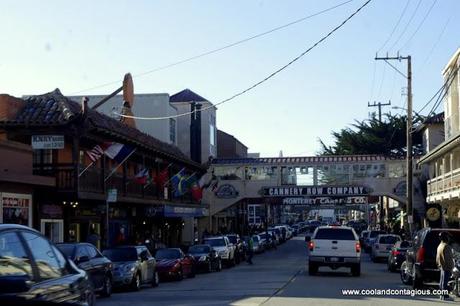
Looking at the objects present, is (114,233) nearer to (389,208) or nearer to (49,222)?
(49,222)

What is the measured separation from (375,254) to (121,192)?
579 inches

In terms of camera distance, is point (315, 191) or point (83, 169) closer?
point (83, 169)

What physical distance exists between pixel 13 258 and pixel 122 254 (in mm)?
16973

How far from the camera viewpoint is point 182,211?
44.8 metres

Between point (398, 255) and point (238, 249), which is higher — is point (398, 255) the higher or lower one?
the higher one

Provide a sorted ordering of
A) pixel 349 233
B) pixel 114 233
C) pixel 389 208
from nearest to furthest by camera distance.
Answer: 1. pixel 349 233
2. pixel 114 233
3. pixel 389 208

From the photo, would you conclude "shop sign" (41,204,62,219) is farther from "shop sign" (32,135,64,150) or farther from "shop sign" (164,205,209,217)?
"shop sign" (164,205,209,217)

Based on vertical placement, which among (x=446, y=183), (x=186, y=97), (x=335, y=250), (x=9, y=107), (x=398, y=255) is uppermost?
(x=186, y=97)

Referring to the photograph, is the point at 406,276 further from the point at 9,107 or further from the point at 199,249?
the point at 9,107

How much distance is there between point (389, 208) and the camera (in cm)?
7838

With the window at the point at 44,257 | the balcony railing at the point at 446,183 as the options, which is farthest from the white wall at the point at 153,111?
the window at the point at 44,257

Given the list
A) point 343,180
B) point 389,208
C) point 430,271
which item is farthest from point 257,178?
point 430,271

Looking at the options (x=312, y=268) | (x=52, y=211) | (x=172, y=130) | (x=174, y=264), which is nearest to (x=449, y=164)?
(x=312, y=268)

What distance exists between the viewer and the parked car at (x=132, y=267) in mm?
21609
